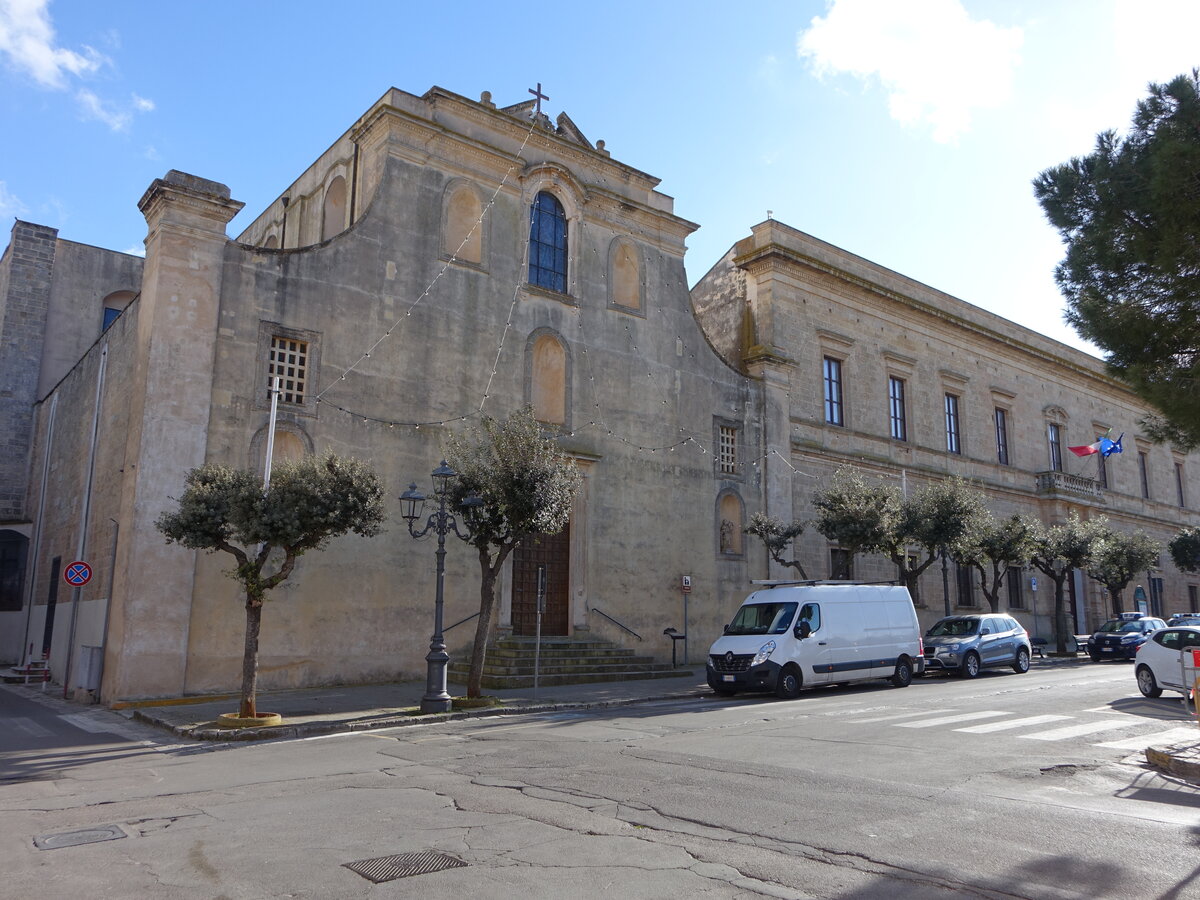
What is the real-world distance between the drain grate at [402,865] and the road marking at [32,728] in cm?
954

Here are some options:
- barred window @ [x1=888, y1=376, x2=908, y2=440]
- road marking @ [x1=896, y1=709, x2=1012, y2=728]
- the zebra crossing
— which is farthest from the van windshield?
barred window @ [x1=888, y1=376, x2=908, y2=440]

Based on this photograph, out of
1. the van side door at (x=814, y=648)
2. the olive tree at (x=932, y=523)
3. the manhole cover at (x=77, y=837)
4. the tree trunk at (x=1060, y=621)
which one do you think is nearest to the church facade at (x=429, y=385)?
the tree trunk at (x=1060, y=621)

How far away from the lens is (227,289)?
58.7ft

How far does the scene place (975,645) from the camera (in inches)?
867

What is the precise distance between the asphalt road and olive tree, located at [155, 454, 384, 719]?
245 centimetres

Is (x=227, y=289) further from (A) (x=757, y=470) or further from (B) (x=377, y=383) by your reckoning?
(A) (x=757, y=470)

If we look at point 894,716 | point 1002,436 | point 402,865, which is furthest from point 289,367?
point 1002,436

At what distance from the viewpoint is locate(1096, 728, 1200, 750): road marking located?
11195 millimetres

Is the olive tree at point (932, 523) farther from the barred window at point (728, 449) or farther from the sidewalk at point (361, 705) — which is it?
the sidewalk at point (361, 705)

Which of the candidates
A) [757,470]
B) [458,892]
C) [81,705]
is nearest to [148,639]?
[81,705]

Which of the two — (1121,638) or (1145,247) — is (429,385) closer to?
(1145,247)

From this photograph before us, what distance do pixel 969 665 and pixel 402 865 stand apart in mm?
19102

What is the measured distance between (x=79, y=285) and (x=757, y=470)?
914 inches

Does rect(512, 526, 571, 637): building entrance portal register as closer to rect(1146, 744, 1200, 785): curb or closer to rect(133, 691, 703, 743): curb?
rect(133, 691, 703, 743): curb
